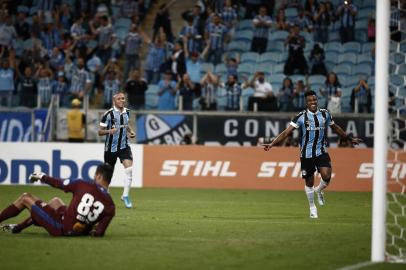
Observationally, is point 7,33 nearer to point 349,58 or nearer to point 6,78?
point 6,78

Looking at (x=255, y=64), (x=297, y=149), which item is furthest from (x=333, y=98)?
(x=255, y=64)

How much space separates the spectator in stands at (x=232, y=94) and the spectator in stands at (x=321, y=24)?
11.5 ft

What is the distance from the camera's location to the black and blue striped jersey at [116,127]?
1775 centimetres

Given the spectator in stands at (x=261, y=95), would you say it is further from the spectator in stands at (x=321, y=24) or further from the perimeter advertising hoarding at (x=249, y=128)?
the spectator in stands at (x=321, y=24)

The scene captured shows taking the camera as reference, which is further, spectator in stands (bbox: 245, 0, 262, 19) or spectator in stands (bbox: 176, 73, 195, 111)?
spectator in stands (bbox: 245, 0, 262, 19)

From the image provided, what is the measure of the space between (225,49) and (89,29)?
428cm

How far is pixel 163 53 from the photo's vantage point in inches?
1041

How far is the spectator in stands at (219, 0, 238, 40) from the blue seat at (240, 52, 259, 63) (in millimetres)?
743

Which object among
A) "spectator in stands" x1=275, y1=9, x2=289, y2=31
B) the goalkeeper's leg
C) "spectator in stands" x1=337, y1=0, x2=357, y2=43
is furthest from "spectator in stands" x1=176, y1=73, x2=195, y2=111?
the goalkeeper's leg

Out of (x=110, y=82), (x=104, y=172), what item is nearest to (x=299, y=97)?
(x=110, y=82)

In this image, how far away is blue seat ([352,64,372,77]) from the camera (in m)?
25.7

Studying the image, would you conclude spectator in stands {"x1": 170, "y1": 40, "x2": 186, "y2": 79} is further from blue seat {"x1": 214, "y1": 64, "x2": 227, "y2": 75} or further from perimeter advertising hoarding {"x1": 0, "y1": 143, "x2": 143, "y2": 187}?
perimeter advertising hoarding {"x1": 0, "y1": 143, "x2": 143, "y2": 187}

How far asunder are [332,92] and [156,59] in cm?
535

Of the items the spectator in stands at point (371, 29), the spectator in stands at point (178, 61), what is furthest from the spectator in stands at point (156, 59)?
the spectator in stands at point (371, 29)
